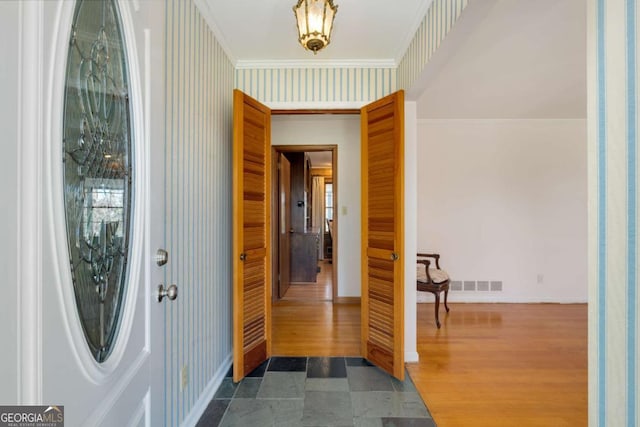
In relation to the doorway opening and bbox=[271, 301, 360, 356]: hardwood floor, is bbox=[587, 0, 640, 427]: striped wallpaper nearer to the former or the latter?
bbox=[271, 301, 360, 356]: hardwood floor

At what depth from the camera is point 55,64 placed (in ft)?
1.72

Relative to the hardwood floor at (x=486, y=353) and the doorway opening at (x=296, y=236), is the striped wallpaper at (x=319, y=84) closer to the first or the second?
the doorway opening at (x=296, y=236)

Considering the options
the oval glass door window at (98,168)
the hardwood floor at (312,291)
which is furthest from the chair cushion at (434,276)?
the oval glass door window at (98,168)

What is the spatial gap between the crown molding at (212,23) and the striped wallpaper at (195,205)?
0.05 m

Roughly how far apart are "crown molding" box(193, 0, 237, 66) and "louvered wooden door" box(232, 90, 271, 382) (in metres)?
0.46

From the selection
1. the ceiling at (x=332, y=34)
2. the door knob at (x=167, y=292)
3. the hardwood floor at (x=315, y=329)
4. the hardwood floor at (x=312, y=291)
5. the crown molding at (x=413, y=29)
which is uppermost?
the ceiling at (x=332, y=34)

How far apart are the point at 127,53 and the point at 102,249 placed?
534 millimetres

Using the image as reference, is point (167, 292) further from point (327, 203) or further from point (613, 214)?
point (327, 203)

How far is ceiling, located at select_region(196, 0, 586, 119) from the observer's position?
1.81m

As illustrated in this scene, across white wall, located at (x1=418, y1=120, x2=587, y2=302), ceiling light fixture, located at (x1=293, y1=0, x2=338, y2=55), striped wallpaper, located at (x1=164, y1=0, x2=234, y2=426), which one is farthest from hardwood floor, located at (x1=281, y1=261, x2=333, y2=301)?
ceiling light fixture, located at (x1=293, y1=0, x2=338, y2=55)

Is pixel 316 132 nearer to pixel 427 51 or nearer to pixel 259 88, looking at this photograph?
pixel 259 88

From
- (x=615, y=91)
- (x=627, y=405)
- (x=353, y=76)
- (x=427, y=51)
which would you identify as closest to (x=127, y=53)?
(x=615, y=91)

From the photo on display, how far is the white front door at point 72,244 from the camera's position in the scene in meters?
0.46

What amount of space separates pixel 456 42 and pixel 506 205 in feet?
10.1
